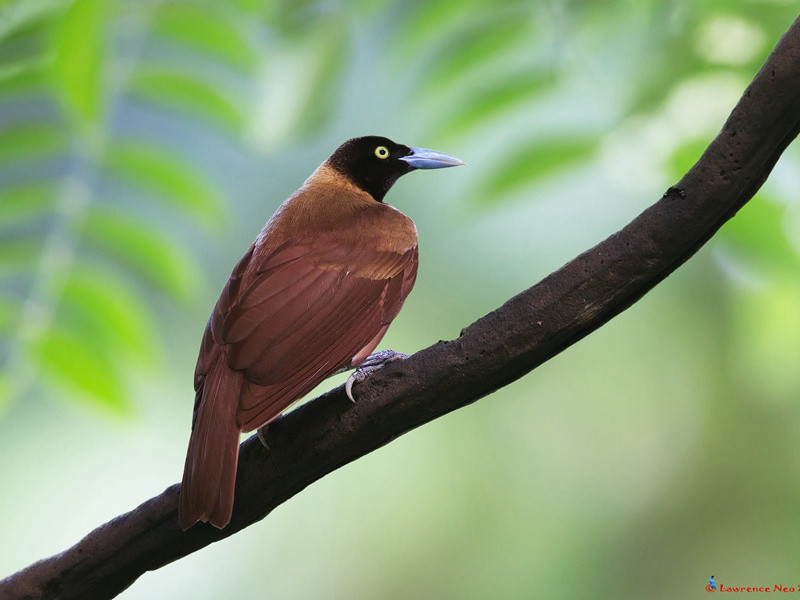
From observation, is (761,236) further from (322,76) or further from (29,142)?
(29,142)

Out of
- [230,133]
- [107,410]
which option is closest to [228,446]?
[107,410]

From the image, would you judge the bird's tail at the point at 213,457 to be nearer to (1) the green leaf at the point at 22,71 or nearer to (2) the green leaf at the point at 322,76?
(2) the green leaf at the point at 322,76

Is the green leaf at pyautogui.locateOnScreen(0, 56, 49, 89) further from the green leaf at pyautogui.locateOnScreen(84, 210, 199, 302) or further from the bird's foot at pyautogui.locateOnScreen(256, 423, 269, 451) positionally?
the bird's foot at pyautogui.locateOnScreen(256, 423, 269, 451)

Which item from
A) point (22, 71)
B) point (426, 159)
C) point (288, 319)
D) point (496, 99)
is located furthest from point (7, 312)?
point (496, 99)

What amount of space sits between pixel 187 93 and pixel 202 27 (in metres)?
0.11

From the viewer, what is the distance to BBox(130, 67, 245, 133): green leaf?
1.51 meters

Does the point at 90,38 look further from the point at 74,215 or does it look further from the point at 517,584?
the point at 517,584

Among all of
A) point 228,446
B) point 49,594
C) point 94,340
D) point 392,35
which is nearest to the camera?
point 228,446

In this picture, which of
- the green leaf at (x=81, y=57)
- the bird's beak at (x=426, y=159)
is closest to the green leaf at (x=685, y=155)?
the bird's beak at (x=426, y=159)

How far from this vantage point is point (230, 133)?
1.57 meters

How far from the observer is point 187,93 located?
1.52 m

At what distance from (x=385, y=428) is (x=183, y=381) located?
142 cm

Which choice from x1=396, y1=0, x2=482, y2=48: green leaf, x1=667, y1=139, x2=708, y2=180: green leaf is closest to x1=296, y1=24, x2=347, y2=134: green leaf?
x1=396, y1=0, x2=482, y2=48: green leaf

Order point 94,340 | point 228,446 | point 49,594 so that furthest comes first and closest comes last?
point 94,340, point 49,594, point 228,446
